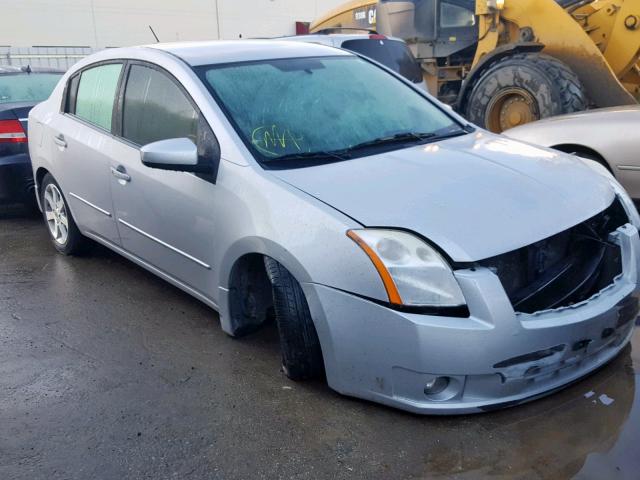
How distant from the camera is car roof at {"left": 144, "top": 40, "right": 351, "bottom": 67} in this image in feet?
13.0

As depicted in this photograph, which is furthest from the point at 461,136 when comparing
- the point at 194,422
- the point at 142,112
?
the point at 194,422

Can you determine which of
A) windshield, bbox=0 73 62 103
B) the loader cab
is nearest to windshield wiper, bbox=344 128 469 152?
windshield, bbox=0 73 62 103

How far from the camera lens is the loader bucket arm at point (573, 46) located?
764 centimetres

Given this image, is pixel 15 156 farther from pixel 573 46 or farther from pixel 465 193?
pixel 573 46

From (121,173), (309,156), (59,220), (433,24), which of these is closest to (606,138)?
(309,156)

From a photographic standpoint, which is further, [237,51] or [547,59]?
[547,59]

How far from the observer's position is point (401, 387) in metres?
2.84

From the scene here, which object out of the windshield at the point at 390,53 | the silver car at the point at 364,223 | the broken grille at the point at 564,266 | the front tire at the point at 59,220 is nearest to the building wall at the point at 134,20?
the windshield at the point at 390,53

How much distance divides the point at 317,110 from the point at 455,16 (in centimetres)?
699

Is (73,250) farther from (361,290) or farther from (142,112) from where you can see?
(361,290)

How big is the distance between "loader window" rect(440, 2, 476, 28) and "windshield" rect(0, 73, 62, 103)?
18.4ft

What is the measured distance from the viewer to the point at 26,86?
6973 millimetres

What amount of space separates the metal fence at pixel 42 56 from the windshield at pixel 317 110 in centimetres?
1395

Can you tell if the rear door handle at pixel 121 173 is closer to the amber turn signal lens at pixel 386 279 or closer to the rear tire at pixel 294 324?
the rear tire at pixel 294 324
